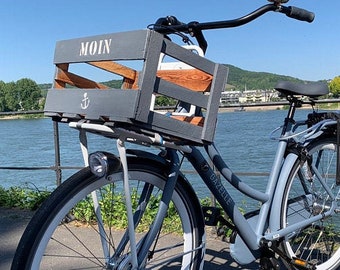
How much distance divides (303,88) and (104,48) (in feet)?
4.56

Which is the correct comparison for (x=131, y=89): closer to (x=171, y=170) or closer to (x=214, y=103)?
(x=214, y=103)

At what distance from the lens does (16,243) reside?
376 cm

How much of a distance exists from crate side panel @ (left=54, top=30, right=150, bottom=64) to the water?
55.6 inches

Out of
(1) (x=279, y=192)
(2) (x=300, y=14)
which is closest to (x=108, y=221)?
(1) (x=279, y=192)

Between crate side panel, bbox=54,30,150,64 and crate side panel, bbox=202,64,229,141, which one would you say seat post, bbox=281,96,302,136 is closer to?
crate side panel, bbox=202,64,229,141

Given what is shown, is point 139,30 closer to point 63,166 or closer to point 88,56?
point 88,56

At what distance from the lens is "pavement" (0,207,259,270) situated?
3178 mm

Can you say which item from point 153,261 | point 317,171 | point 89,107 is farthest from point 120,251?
point 317,171

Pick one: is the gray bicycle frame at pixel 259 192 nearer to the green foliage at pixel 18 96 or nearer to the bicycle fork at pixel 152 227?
the bicycle fork at pixel 152 227

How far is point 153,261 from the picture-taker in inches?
88.8

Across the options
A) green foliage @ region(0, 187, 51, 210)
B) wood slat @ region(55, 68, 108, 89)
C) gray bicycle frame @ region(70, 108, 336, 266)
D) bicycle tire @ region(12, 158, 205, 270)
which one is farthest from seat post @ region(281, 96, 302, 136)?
green foliage @ region(0, 187, 51, 210)

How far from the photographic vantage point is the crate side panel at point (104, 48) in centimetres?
163

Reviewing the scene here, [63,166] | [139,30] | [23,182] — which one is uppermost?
[139,30]

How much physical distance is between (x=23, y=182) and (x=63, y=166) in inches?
34.6
